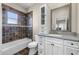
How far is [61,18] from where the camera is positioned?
3.31 feet

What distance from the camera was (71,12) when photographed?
98 centimetres

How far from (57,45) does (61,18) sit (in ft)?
1.32

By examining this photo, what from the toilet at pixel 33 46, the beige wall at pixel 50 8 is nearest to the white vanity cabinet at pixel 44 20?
the beige wall at pixel 50 8

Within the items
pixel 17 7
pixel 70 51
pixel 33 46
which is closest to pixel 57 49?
pixel 70 51

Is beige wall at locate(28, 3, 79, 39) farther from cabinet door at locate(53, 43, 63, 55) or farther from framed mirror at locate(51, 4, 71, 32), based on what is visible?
cabinet door at locate(53, 43, 63, 55)

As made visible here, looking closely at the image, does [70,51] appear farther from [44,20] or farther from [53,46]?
[44,20]

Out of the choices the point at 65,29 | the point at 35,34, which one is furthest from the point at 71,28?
the point at 35,34

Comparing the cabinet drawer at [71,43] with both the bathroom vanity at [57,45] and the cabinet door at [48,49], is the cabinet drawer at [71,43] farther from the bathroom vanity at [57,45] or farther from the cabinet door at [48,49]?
the cabinet door at [48,49]

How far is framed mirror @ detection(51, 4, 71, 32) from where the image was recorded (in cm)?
98

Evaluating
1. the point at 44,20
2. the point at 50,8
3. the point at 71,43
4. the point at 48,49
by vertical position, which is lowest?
the point at 48,49

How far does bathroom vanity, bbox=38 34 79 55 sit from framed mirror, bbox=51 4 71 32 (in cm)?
12

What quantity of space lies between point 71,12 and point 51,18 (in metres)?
0.30

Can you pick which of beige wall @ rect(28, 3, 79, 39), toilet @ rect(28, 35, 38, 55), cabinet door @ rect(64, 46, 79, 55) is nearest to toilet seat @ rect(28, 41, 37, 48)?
toilet @ rect(28, 35, 38, 55)

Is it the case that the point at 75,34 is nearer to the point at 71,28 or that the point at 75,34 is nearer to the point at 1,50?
the point at 71,28
